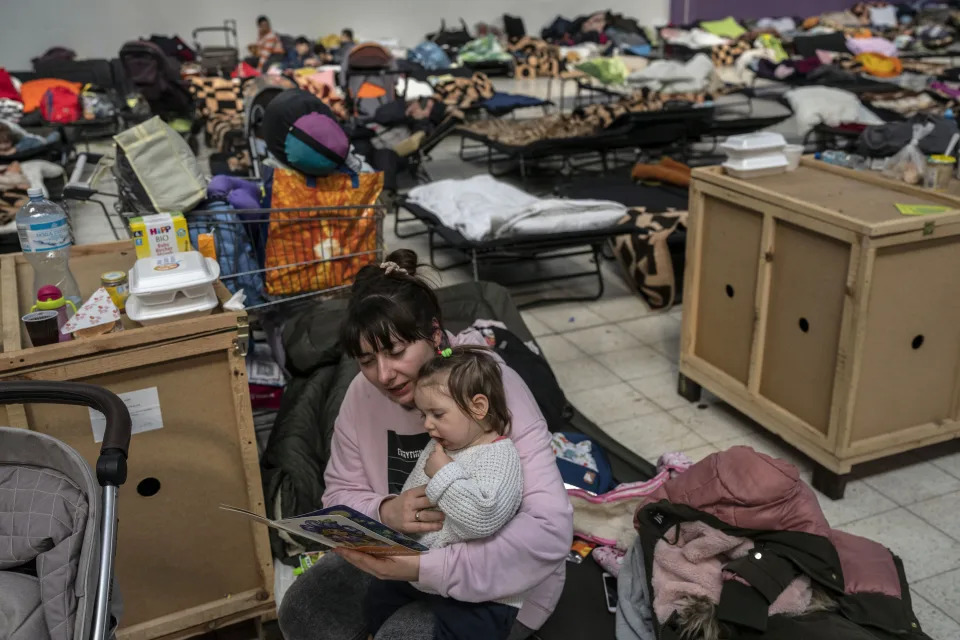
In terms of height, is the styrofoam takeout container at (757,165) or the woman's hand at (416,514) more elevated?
the styrofoam takeout container at (757,165)

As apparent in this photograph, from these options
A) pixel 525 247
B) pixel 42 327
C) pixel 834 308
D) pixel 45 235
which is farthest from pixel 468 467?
pixel 525 247

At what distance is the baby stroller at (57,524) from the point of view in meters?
1.43

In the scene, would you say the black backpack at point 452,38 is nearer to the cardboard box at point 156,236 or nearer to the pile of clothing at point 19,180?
the pile of clothing at point 19,180

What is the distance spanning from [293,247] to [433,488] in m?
1.80

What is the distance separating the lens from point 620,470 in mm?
2953

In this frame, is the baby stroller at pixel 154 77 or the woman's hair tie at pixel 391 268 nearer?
the woman's hair tie at pixel 391 268

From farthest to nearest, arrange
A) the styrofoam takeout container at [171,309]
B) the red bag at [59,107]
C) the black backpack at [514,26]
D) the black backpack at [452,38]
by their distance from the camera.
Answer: the black backpack at [514,26]
the black backpack at [452,38]
the red bag at [59,107]
the styrofoam takeout container at [171,309]

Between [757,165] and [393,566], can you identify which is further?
[757,165]

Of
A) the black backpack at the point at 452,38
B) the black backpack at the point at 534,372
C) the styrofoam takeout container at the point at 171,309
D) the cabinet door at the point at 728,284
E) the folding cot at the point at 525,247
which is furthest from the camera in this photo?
the black backpack at the point at 452,38

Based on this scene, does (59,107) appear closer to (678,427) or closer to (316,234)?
(316,234)

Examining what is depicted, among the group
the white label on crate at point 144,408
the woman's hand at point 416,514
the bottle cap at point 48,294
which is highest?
the bottle cap at point 48,294

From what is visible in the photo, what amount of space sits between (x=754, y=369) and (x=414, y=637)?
1.89m

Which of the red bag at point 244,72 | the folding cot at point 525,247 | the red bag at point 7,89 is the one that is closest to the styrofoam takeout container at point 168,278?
the folding cot at point 525,247

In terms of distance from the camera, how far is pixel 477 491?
65.7 inches
